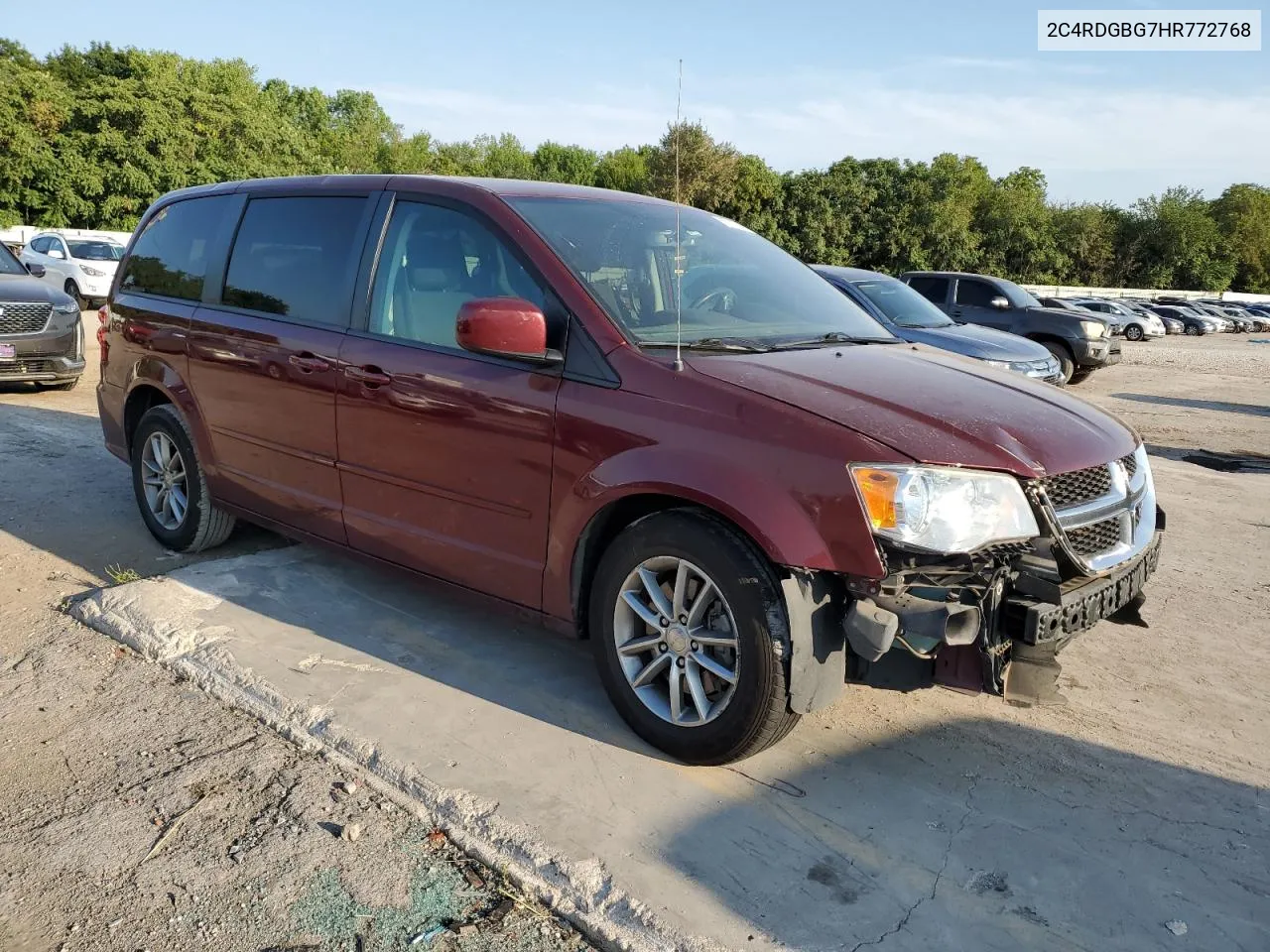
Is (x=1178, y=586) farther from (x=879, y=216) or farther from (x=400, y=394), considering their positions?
(x=879, y=216)

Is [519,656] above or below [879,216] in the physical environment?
below

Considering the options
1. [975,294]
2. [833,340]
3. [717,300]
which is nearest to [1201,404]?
[975,294]

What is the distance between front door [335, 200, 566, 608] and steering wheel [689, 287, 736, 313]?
2.03 ft

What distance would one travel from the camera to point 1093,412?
3.55 metres

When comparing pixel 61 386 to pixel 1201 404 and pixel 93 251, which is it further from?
pixel 1201 404

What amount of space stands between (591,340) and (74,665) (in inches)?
98.1

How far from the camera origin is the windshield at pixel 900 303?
1084 cm

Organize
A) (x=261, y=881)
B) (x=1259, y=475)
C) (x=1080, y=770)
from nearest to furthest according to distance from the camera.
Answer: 1. (x=261, y=881)
2. (x=1080, y=770)
3. (x=1259, y=475)

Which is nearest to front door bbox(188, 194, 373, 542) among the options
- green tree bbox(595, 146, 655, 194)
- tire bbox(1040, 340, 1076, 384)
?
tire bbox(1040, 340, 1076, 384)

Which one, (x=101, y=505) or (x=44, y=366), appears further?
(x=44, y=366)

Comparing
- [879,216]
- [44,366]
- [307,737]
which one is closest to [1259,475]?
[307,737]

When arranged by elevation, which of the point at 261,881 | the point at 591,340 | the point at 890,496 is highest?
the point at 591,340

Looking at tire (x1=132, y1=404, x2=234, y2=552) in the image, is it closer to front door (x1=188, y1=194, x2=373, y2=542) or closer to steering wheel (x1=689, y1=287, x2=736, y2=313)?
front door (x1=188, y1=194, x2=373, y2=542)

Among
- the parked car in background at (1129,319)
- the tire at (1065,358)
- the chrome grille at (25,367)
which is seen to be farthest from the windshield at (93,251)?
the parked car in background at (1129,319)
